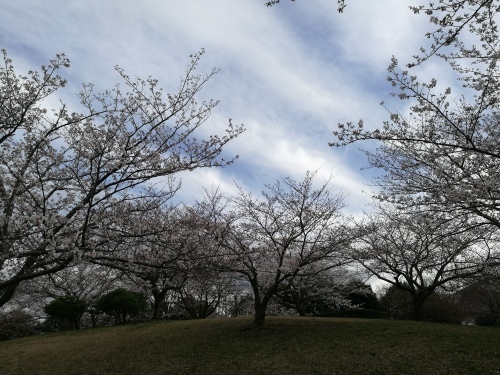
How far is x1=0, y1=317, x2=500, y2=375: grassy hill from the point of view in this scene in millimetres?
8172

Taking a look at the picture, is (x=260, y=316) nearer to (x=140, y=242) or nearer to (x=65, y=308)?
(x=140, y=242)

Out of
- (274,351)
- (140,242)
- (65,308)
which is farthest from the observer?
(65,308)

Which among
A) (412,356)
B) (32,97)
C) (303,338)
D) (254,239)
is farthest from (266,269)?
(32,97)

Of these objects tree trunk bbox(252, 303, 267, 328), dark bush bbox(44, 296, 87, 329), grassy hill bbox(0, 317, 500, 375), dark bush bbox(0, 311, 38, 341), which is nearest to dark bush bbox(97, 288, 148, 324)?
dark bush bbox(44, 296, 87, 329)

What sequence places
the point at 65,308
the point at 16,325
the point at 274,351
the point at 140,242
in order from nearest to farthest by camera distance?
1. the point at 140,242
2. the point at 274,351
3. the point at 65,308
4. the point at 16,325

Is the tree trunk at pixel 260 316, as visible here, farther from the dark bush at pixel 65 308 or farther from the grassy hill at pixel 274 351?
the dark bush at pixel 65 308

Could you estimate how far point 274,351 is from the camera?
9703 mm

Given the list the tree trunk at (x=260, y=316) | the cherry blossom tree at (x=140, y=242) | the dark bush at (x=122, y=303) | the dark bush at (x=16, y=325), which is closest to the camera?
the cherry blossom tree at (x=140, y=242)

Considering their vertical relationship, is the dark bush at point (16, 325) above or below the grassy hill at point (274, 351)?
above

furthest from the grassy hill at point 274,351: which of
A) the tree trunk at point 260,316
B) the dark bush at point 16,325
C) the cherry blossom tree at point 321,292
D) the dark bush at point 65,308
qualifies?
the dark bush at point 16,325

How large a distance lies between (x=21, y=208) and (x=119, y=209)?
1.74 meters

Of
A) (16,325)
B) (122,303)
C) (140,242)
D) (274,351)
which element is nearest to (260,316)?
(274,351)

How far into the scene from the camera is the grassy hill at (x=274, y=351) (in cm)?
817

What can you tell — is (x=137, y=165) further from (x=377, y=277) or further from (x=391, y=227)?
(x=377, y=277)
